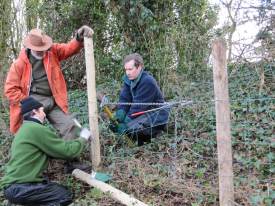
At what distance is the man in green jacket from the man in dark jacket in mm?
1353

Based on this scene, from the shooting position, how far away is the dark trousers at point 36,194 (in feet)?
15.1

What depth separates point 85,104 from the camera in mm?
8031

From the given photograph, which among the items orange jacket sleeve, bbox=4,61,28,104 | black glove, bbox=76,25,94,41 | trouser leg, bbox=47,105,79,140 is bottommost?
trouser leg, bbox=47,105,79,140

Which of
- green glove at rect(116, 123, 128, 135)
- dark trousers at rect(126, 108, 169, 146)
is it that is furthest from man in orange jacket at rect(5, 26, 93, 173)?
dark trousers at rect(126, 108, 169, 146)

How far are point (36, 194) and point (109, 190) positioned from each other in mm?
786

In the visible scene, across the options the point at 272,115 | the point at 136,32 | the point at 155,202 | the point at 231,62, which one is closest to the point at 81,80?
the point at 136,32

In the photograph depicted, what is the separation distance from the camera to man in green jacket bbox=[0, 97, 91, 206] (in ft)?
15.2

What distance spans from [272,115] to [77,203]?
287 centimetres

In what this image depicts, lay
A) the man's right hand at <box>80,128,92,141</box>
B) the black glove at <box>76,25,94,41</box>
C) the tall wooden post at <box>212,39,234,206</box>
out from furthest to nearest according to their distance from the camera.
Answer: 1. the black glove at <box>76,25,94,41</box>
2. the man's right hand at <box>80,128,92,141</box>
3. the tall wooden post at <box>212,39,234,206</box>

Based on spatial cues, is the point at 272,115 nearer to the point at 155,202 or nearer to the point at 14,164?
the point at 155,202

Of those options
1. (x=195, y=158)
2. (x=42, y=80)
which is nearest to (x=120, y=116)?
(x=42, y=80)

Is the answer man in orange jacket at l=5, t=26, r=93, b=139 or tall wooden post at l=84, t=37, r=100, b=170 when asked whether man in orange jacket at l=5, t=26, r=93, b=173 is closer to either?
man in orange jacket at l=5, t=26, r=93, b=139

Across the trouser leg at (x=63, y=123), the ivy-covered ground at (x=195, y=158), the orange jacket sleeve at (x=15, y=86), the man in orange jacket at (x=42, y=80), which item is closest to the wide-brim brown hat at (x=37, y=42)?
the man in orange jacket at (x=42, y=80)

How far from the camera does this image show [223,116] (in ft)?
12.2
